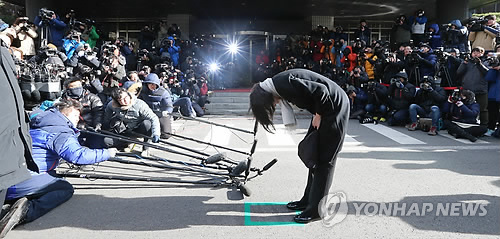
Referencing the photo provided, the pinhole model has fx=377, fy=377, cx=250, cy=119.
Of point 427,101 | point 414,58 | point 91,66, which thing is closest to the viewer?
point 91,66

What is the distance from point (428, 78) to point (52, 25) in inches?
434

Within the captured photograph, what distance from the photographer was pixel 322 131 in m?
3.56

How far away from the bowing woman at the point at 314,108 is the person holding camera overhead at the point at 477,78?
6.80 meters

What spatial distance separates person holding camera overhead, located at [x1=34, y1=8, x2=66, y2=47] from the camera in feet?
37.4

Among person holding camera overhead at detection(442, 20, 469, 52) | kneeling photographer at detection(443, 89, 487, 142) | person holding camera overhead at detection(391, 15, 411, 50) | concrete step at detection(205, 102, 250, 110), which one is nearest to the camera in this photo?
kneeling photographer at detection(443, 89, 487, 142)

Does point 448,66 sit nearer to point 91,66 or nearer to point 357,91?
point 357,91

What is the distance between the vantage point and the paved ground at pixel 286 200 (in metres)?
3.50

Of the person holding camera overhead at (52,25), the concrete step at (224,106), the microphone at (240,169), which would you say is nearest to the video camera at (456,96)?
the microphone at (240,169)

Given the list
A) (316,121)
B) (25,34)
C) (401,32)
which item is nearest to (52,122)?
Answer: (316,121)

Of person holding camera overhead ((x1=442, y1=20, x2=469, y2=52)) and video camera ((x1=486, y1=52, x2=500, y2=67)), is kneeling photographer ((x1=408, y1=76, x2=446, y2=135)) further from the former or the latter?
person holding camera overhead ((x1=442, y1=20, x2=469, y2=52))

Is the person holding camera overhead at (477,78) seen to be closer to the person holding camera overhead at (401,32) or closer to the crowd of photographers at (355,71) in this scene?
the crowd of photographers at (355,71)

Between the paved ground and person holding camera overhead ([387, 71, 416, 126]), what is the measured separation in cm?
309

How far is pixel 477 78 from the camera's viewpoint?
881 cm

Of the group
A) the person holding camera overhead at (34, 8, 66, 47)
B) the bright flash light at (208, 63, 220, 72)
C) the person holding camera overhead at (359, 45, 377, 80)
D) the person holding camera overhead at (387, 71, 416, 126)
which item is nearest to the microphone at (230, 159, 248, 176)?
the person holding camera overhead at (387, 71, 416, 126)
